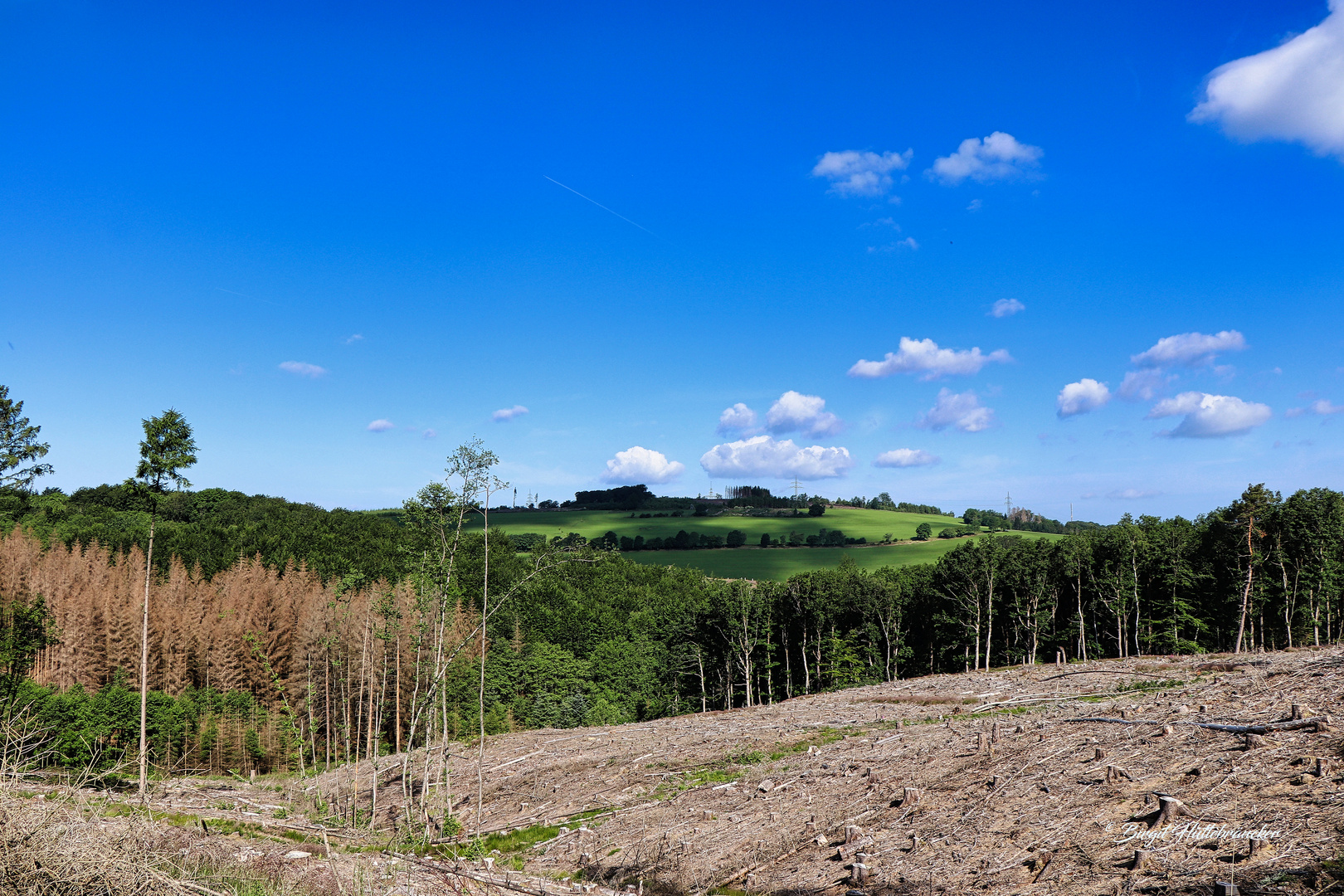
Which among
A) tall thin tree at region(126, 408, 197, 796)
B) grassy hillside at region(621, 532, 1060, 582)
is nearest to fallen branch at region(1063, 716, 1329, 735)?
tall thin tree at region(126, 408, 197, 796)

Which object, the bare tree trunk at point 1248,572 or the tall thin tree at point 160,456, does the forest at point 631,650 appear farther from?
the tall thin tree at point 160,456

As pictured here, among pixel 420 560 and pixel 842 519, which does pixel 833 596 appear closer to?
pixel 420 560

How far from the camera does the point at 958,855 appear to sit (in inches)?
418

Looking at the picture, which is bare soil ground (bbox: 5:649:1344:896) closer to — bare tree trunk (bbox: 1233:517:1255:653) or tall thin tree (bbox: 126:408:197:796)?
tall thin tree (bbox: 126:408:197:796)

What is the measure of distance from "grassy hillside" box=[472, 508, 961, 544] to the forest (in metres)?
70.6

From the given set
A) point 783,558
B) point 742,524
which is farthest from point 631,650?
point 742,524

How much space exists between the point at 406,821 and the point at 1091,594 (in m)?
61.5

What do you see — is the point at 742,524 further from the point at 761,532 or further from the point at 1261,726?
the point at 1261,726

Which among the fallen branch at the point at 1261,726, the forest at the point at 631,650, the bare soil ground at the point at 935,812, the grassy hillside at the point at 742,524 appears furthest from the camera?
the grassy hillside at the point at 742,524

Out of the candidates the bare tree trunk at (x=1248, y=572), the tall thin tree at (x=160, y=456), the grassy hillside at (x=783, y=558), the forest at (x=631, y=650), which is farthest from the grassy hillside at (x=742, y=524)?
the tall thin tree at (x=160, y=456)

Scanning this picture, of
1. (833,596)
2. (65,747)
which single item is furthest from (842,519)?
(65,747)

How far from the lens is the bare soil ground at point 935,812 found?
9281mm

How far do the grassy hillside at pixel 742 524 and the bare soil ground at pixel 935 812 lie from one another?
124565 millimetres

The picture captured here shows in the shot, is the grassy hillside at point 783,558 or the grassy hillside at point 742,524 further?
the grassy hillside at point 742,524
